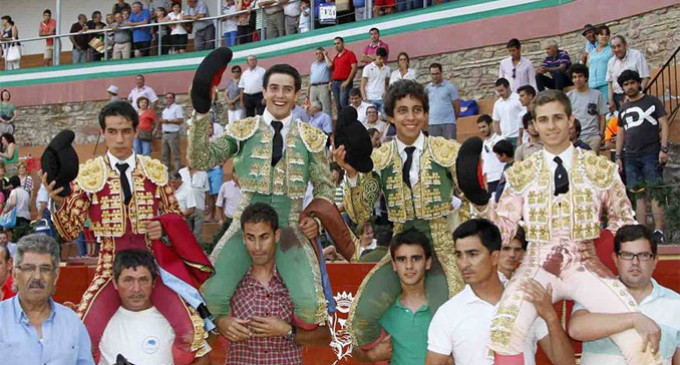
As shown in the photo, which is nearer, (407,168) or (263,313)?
(263,313)

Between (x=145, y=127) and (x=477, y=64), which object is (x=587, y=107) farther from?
(x=145, y=127)

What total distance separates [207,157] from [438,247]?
1.35 meters

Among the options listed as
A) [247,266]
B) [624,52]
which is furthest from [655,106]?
[247,266]

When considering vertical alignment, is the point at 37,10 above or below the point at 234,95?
above

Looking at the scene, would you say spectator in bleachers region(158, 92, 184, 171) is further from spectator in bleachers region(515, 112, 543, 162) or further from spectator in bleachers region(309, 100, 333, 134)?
spectator in bleachers region(515, 112, 543, 162)

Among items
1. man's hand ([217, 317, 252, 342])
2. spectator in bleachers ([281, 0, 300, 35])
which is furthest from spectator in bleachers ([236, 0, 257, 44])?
man's hand ([217, 317, 252, 342])

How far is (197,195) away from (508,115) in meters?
4.23

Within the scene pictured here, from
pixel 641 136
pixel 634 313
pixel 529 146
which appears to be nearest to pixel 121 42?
pixel 529 146

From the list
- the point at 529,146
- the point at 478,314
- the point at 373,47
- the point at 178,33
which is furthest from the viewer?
the point at 178,33

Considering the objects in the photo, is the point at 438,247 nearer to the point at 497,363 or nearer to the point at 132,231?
the point at 497,363

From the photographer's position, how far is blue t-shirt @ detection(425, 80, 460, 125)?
1337 centimetres

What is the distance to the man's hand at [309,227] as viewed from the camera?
637 cm

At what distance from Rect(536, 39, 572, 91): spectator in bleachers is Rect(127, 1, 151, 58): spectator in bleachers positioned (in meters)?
9.68

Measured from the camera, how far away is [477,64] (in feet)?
51.5
